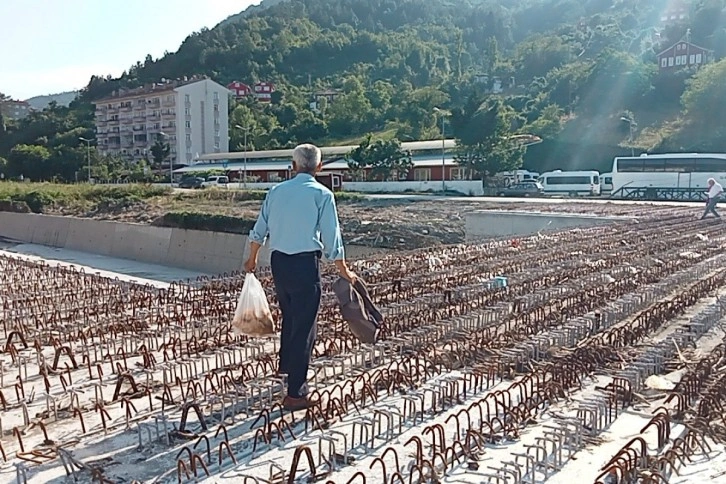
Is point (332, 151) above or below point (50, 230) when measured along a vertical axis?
above

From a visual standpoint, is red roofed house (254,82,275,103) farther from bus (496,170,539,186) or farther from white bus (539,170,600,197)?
white bus (539,170,600,197)

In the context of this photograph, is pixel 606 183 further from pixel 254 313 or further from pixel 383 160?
pixel 254 313

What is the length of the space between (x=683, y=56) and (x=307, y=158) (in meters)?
68.5

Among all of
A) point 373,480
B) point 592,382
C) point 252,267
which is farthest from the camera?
point 592,382

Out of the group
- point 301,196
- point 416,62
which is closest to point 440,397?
point 301,196

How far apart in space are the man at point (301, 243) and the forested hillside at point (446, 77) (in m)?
35.0

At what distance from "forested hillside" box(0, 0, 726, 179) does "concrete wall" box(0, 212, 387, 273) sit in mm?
20648

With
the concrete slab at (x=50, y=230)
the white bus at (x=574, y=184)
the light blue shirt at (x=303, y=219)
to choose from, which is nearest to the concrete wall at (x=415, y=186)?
the white bus at (x=574, y=184)

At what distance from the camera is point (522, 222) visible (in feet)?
56.4

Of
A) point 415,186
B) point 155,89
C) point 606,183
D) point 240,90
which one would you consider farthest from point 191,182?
point 240,90

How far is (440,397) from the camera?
14.3 feet

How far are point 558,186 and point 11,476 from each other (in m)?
39.3

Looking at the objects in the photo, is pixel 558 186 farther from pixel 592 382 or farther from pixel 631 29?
pixel 631 29

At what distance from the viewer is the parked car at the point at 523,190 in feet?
117
